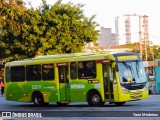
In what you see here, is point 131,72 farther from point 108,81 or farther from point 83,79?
point 83,79

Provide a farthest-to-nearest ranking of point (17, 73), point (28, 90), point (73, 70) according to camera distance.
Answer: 1. point (17, 73)
2. point (28, 90)
3. point (73, 70)

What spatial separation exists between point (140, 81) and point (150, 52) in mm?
Answer: 79297

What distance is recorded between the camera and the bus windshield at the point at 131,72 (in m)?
23.9

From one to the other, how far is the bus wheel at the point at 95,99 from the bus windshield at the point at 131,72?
157cm

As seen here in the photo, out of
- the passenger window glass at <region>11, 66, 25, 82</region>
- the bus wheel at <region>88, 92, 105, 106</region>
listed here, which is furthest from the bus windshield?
the passenger window glass at <region>11, 66, 25, 82</region>

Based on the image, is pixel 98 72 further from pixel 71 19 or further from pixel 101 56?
pixel 71 19

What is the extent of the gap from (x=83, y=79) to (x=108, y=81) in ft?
5.32

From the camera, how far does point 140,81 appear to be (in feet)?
80.0

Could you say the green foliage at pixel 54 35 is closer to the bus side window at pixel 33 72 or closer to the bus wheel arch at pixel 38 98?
the bus side window at pixel 33 72

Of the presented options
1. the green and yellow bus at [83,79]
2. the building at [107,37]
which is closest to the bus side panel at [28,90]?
the green and yellow bus at [83,79]

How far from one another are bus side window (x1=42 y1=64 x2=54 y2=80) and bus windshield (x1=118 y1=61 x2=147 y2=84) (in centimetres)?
453

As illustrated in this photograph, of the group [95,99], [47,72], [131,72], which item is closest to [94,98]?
[95,99]

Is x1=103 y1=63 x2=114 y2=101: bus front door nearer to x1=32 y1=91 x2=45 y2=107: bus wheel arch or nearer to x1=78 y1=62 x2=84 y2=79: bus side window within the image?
x1=78 y1=62 x2=84 y2=79: bus side window

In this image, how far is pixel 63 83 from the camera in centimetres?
2609
